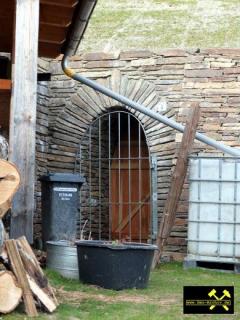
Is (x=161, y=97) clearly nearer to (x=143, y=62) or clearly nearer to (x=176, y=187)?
(x=143, y=62)

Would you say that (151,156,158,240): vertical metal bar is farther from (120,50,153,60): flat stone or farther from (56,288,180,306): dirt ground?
(56,288,180,306): dirt ground

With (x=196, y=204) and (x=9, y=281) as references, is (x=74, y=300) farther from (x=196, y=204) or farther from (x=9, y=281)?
(x=196, y=204)

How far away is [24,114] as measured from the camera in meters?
5.77

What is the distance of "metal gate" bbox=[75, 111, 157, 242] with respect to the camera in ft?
33.4

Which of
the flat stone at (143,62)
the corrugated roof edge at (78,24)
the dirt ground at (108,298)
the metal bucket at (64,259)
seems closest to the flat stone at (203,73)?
the flat stone at (143,62)

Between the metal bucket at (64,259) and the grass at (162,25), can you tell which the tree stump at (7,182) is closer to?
the metal bucket at (64,259)

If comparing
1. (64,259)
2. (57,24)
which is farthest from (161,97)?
(64,259)

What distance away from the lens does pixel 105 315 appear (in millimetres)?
5047

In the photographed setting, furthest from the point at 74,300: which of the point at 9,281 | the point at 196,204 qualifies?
the point at 196,204

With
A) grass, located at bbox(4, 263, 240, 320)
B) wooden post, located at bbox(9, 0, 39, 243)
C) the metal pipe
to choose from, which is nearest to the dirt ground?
grass, located at bbox(4, 263, 240, 320)

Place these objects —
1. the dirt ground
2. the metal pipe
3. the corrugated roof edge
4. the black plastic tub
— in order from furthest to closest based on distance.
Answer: the metal pipe → the corrugated roof edge → the black plastic tub → the dirt ground

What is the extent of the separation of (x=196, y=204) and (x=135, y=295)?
2.75 m

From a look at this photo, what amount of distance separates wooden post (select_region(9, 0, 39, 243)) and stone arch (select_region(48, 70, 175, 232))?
393cm

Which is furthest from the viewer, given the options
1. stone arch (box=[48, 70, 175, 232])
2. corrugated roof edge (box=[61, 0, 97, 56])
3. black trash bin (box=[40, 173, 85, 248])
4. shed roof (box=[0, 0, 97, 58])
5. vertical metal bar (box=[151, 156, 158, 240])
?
stone arch (box=[48, 70, 175, 232])
